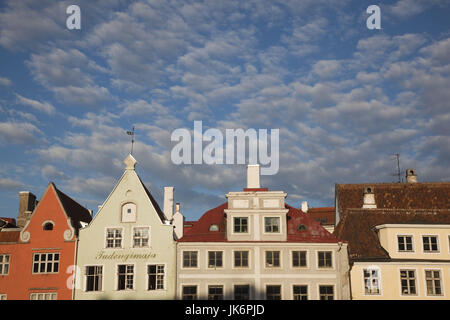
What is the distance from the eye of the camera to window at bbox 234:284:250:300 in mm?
43219

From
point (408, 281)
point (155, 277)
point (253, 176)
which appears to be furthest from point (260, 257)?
point (408, 281)

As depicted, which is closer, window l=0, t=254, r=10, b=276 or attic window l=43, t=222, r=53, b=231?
window l=0, t=254, r=10, b=276

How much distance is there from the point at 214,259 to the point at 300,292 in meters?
8.62

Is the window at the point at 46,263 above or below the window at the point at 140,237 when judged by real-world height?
below

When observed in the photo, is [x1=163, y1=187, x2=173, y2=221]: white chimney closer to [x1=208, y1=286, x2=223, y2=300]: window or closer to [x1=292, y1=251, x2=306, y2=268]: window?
[x1=208, y1=286, x2=223, y2=300]: window

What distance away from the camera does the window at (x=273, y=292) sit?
43.2 m

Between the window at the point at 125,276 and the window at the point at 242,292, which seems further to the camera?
the window at the point at 125,276

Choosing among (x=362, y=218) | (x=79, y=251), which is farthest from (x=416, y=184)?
(x=79, y=251)

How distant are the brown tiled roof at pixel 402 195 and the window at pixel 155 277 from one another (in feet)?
75.9

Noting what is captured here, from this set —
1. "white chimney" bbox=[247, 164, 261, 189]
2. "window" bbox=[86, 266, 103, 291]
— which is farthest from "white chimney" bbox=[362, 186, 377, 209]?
"window" bbox=[86, 266, 103, 291]

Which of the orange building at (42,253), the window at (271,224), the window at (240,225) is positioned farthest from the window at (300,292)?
the orange building at (42,253)

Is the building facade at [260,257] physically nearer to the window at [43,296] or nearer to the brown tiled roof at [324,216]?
the window at [43,296]

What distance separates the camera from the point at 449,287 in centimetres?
4294
